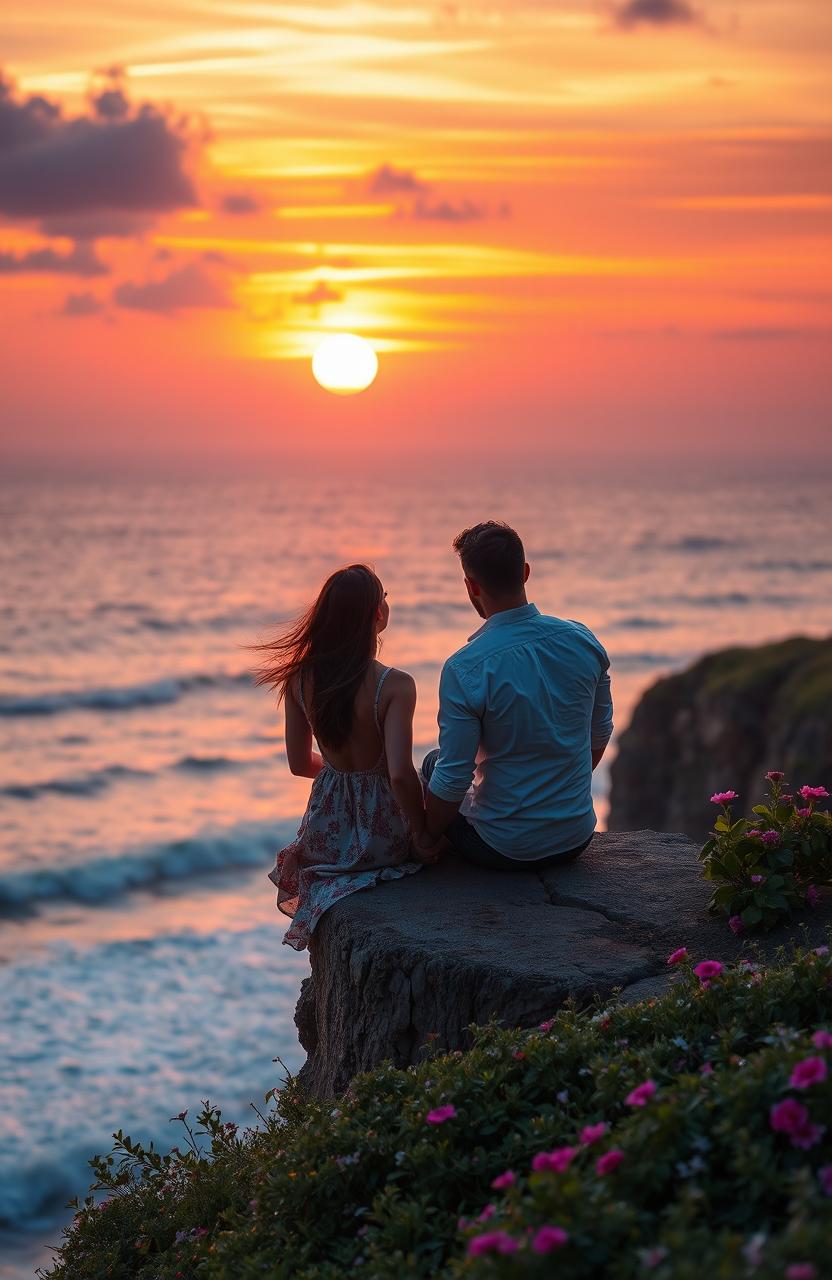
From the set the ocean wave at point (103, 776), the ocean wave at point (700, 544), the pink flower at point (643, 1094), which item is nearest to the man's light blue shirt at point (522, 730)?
the pink flower at point (643, 1094)

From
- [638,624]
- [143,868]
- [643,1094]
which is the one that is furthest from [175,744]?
[643,1094]

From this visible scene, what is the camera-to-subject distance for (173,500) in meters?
103

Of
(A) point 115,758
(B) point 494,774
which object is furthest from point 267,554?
(B) point 494,774

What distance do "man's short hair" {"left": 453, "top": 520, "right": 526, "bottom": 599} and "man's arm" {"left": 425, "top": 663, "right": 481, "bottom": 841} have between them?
41 cm

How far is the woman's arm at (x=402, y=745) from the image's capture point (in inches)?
203

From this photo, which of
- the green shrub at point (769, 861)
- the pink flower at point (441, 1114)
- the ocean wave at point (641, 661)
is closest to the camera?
the pink flower at point (441, 1114)

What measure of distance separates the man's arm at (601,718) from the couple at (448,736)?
2 cm

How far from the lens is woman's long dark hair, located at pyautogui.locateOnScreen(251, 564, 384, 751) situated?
5203 millimetres

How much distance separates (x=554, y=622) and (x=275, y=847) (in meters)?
14.5

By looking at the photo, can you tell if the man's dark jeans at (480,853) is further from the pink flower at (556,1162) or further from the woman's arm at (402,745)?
the pink flower at (556,1162)

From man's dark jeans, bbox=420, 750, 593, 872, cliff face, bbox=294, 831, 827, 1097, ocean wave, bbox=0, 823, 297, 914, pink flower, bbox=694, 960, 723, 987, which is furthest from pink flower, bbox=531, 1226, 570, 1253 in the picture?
ocean wave, bbox=0, 823, 297, 914

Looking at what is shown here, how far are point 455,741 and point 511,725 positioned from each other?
0.86 ft

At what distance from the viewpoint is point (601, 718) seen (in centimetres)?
573

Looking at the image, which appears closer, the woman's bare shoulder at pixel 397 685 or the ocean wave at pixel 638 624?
the woman's bare shoulder at pixel 397 685
